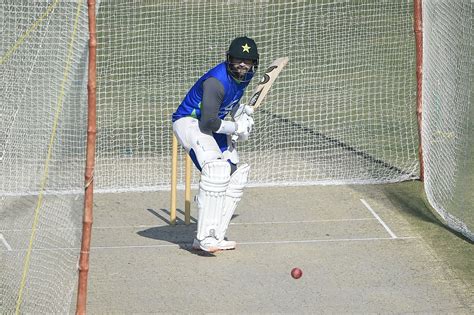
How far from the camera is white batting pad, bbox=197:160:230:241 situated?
9516mm

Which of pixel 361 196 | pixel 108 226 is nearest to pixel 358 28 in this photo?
pixel 361 196

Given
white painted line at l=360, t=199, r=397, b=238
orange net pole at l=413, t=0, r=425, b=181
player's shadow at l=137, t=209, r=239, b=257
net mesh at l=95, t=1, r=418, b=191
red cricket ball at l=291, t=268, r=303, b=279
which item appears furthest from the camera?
net mesh at l=95, t=1, r=418, b=191

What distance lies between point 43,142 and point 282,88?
30.2 feet

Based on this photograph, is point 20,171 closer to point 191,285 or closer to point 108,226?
point 191,285

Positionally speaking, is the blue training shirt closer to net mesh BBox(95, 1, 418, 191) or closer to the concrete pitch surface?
the concrete pitch surface

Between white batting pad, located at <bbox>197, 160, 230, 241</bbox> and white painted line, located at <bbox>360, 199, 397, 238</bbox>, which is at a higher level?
white batting pad, located at <bbox>197, 160, 230, 241</bbox>

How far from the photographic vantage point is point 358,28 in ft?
52.2

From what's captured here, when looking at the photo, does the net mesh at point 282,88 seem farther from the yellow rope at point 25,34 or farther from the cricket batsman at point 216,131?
the yellow rope at point 25,34

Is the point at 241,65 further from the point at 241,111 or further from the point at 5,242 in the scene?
the point at 5,242

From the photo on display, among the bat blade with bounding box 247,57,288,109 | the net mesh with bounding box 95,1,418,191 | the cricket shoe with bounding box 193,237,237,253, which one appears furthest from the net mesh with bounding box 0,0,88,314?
the net mesh with bounding box 95,1,418,191

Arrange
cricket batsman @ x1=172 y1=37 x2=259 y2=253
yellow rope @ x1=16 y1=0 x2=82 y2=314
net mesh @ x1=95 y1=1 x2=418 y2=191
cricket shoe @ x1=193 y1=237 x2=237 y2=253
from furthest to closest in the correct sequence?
net mesh @ x1=95 y1=1 x2=418 y2=191
cricket shoe @ x1=193 y1=237 x2=237 y2=253
cricket batsman @ x1=172 y1=37 x2=259 y2=253
yellow rope @ x1=16 y1=0 x2=82 y2=314

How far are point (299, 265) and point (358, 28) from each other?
721cm

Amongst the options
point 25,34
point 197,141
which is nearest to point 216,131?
point 197,141

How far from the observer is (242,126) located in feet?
32.2
